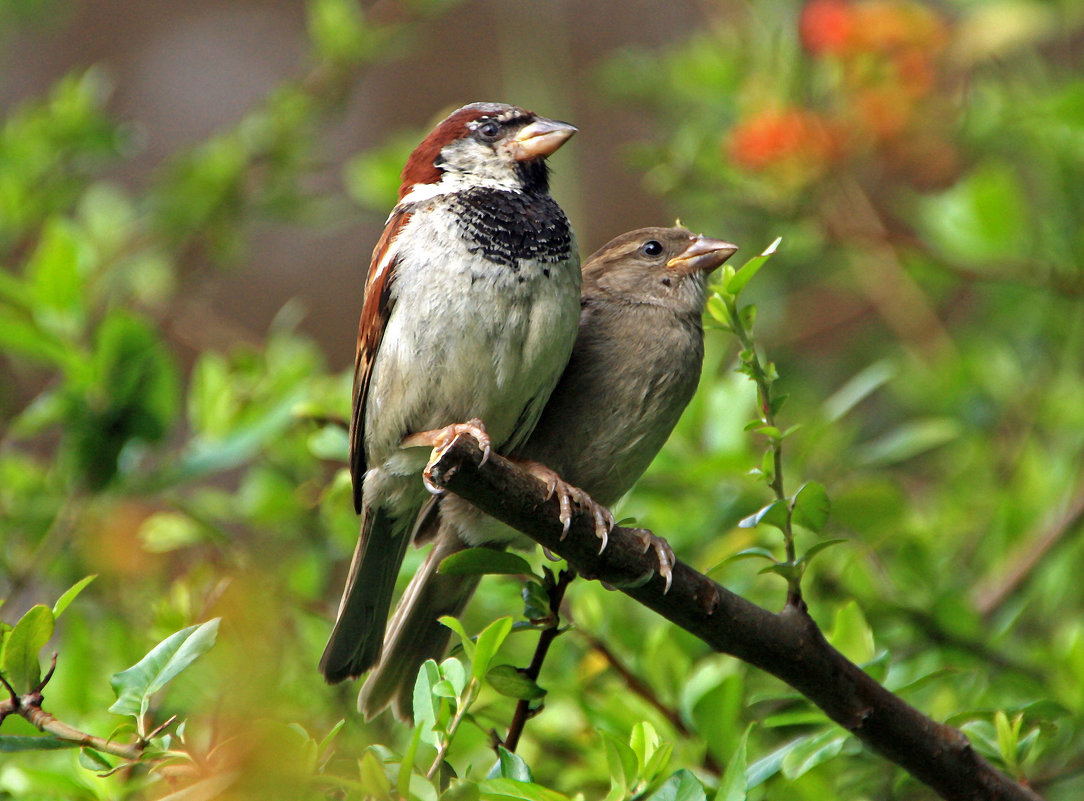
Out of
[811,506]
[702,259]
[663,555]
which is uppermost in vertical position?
[702,259]

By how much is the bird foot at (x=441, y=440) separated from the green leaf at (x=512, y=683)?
29 centimetres

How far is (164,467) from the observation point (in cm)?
276

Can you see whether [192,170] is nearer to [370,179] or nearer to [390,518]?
[370,179]

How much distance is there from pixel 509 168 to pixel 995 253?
1.53 m

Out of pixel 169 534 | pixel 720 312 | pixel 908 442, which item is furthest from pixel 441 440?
pixel 908 442

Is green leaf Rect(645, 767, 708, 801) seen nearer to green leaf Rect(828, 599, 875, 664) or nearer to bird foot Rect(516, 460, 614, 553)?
bird foot Rect(516, 460, 614, 553)

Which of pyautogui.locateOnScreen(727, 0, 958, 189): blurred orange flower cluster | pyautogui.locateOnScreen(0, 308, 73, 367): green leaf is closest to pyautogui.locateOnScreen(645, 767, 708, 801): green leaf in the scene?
pyautogui.locateOnScreen(0, 308, 73, 367): green leaf

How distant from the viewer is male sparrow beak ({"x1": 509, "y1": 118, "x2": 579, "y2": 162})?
8.05 feet

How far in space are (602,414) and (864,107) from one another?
4.92ft

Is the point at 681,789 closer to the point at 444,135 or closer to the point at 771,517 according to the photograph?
the point at 771,517

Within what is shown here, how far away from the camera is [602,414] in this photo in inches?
90.7

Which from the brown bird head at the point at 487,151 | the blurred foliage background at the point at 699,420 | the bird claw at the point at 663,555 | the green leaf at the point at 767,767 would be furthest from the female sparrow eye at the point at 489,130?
the green leaf at the point at 767,767

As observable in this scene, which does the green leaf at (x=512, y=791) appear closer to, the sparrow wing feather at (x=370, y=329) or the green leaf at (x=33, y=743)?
the green leaf at (x=33, y=743)

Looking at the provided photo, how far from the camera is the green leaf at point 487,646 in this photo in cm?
159
